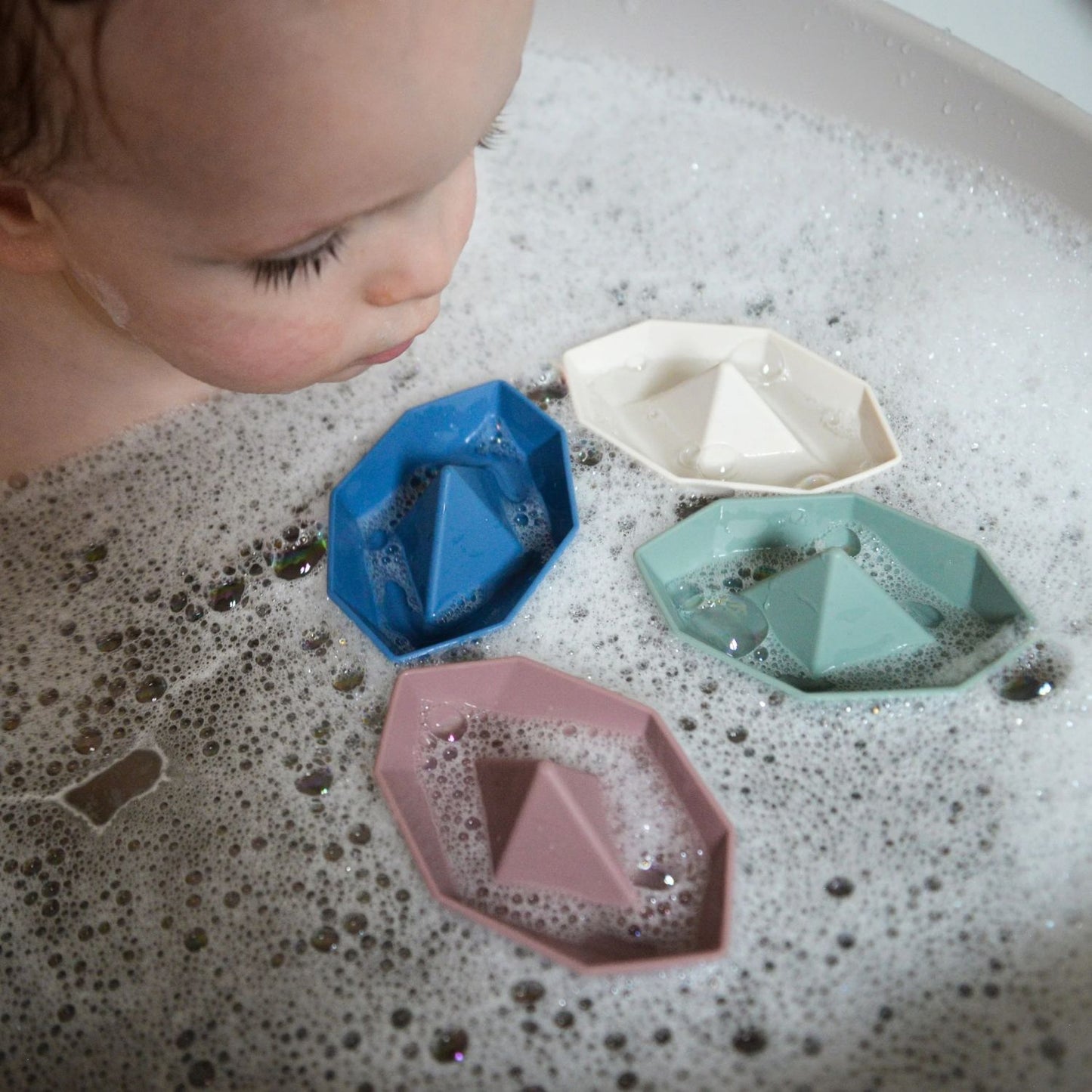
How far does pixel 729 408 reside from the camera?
81 centimetres

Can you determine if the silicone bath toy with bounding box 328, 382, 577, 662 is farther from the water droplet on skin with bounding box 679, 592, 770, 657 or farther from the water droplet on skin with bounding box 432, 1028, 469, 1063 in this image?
the water droplet on skin with bounding box 432, 1028, 469, 1063

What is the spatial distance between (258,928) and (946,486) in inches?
23.1

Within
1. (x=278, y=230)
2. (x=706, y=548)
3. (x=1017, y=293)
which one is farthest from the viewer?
(x=1017, y=293)

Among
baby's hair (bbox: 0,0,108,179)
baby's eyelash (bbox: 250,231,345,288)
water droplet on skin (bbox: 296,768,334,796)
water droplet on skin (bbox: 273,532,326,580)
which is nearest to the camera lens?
baby's hair (bbox: 0,0,108,179)

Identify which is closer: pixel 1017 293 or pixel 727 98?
pixel 1017 293

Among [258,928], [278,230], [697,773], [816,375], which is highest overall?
[278,230]

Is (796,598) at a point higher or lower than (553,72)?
lower

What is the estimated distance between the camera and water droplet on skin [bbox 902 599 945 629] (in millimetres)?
731

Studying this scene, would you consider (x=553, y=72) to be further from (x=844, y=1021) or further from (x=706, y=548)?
(x=844, y=1021)

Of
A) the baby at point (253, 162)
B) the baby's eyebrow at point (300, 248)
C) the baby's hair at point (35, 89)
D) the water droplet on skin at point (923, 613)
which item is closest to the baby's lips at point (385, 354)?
the baby at point (253, 162)

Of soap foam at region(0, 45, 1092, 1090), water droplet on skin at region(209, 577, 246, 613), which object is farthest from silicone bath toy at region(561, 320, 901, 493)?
→ water droplet on skin at region(209, 577, 246, 613)

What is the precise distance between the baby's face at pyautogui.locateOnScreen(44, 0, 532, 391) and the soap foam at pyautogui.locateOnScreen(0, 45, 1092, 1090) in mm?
223

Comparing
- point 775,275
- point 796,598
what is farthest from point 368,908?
point 775,275

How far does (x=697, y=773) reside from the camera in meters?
0.64
